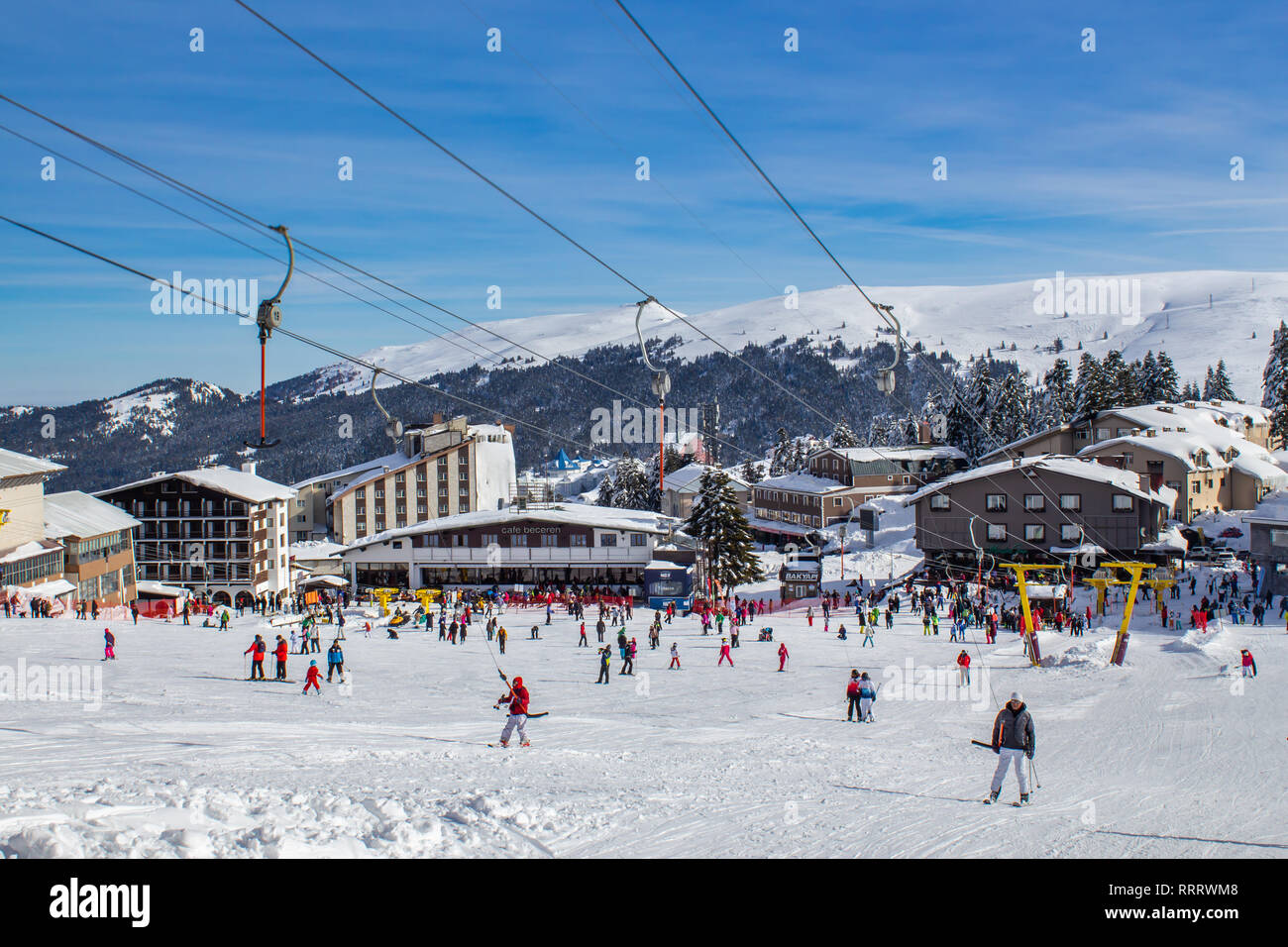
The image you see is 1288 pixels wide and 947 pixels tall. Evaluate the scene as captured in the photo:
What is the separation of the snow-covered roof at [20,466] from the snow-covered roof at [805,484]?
171 feet

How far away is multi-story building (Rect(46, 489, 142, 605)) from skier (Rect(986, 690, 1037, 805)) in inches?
1918

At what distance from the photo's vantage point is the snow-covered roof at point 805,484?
249 ft

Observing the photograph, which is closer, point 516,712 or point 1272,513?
point 516,712

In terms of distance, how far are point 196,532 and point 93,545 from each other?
53.4 feet

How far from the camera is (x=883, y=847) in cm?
839

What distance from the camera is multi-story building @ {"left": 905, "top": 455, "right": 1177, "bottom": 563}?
49188 mm

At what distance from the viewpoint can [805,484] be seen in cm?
7925

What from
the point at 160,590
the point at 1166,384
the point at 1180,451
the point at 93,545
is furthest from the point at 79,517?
the point at 1166,384

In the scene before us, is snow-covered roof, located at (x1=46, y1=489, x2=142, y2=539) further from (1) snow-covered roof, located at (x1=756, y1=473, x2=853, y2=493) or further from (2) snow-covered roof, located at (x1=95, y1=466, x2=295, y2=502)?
(1) snow-covered roof, located at (x1=756, y1=473, x2=853, y2=493)

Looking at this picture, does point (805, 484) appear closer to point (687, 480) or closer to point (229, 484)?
point (687, 480)

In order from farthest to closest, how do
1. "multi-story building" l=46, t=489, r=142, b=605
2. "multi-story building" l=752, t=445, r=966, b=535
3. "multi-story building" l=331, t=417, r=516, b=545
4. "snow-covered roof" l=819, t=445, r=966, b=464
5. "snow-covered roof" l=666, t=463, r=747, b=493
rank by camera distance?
"multi-story building" l=331, t=417, r=516, b=545 < "snow-covered roof" l=666, t=463, r=747, b=493 < "snow-covered roof" l=819, t=445, r=966, b=464 < "multi-story building" l=752, t=445, r=966, b=535 < "multi-story building" l=46, t=489, r=142, b=605

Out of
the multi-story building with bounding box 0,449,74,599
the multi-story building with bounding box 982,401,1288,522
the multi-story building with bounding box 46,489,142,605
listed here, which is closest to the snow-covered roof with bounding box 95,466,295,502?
the multi-story building with bounding box 46,489,142,605
